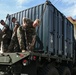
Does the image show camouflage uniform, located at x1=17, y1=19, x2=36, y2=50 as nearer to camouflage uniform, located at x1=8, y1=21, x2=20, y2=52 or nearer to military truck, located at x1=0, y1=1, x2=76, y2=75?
military truck, located at x1=0, y1=1, x2=76, y2=75

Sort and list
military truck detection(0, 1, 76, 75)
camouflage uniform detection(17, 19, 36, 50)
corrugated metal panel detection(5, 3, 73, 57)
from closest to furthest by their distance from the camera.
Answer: military truck detection(0, 1, 76, 75) → camouflage uniform detection(17, 19, 36, 50) → corrugated metal panel detection(5, 3, 73, 57)

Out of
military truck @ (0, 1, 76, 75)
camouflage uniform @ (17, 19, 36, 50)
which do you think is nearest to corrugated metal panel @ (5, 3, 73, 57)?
military truck @ (0, 1, 76, 75)

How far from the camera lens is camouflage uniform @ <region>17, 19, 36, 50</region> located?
8.07 meters

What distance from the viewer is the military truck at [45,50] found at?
25.1 feet

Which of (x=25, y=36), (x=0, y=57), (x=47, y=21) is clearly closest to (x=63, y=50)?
(x=47, y=21)

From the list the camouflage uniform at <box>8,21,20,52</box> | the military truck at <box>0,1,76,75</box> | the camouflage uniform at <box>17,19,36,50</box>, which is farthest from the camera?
the camouflage uniform at <box>8,21,20,52</box>

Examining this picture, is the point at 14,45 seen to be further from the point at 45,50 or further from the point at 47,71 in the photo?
the point at 47,71

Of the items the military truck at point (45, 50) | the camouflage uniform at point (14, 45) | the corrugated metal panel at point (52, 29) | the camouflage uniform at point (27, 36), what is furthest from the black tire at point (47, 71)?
the camouflage uniform at point (14, 45)

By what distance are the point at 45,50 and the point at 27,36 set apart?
923 mm

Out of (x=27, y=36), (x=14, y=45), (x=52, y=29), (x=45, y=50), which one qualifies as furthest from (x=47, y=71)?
(x=52, y=29)

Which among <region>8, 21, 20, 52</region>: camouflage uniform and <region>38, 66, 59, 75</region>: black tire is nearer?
<region>38, 66, 59, 75</region>: black tire

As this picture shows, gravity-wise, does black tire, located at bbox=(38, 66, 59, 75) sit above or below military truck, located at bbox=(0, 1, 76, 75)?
below

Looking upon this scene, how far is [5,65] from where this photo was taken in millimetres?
7918

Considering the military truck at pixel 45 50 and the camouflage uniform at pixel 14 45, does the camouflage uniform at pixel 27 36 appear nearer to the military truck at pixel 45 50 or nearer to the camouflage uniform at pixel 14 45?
the military truck at pixel 45 50
